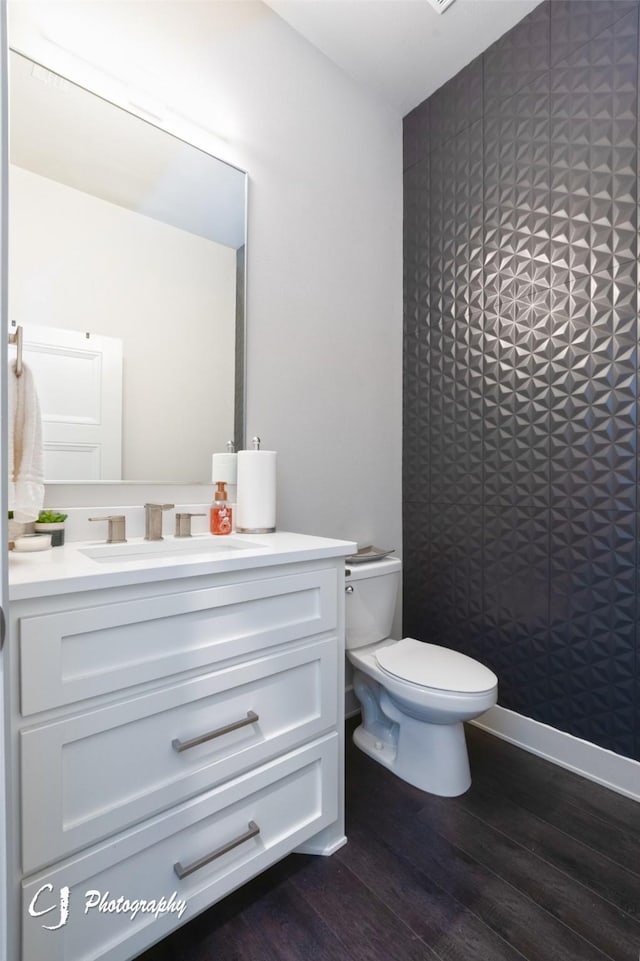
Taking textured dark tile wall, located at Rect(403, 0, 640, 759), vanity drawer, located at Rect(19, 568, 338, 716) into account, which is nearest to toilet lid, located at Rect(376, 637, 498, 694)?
textured dark tile wall, located at Rect(403, 0, 640, 759)

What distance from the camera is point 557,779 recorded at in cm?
165

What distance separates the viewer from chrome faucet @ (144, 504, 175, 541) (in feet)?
4.67

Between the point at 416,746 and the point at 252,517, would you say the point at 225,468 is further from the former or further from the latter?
the point at 416,746

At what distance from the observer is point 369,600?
6.08 ft

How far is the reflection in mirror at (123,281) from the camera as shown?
4.27 feet

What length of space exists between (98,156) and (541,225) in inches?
62.6

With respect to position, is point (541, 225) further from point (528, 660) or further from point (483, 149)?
point (528, 660)

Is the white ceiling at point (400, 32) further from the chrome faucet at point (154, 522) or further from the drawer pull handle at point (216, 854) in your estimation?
the drawer pull handle at point (216, 854)

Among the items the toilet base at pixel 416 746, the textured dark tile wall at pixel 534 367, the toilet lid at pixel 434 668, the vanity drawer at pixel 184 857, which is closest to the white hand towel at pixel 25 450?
the vanity drawer at pixel 184 857

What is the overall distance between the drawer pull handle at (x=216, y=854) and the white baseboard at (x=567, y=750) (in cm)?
121

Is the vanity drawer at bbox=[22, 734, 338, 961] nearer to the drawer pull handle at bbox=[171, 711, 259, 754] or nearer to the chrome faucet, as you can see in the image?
the drawer pull handle at bbox=[171, 711, 259, 754]

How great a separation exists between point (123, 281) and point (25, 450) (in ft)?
2.12

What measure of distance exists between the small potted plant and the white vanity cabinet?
48cm

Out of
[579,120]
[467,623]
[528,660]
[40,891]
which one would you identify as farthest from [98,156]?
[528,660]
